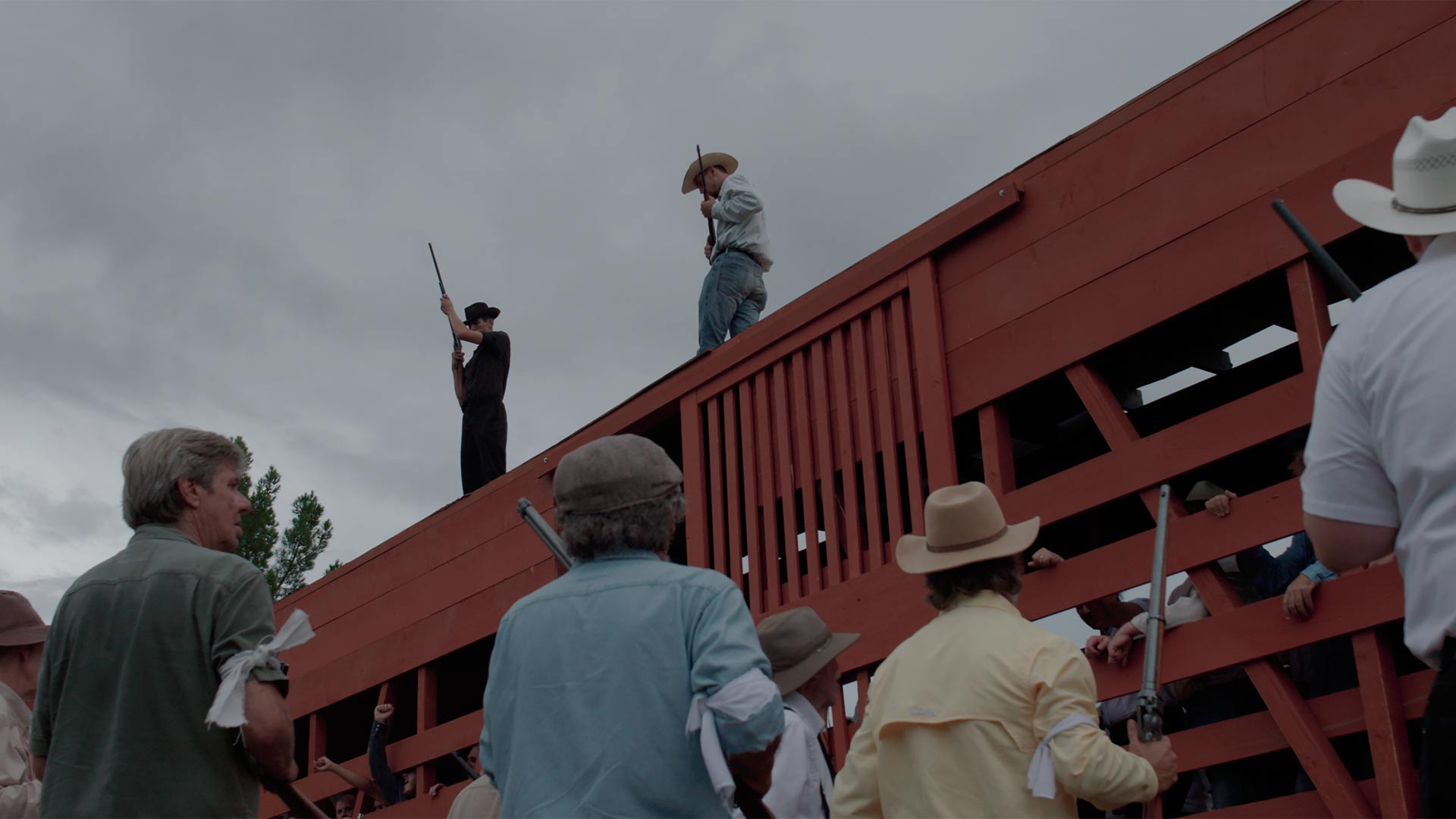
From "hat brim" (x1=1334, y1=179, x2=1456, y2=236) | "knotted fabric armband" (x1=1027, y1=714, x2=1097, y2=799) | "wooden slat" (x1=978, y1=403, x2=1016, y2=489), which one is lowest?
"knotted fabric armband" (x1=1027, y1=714, x2=1097, y2=799)

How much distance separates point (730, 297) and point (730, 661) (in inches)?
209

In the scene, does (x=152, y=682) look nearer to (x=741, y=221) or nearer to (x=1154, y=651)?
(x=1154, y=651)

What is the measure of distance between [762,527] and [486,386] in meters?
3.57

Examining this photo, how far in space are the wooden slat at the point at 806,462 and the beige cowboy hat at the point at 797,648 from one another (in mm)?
1848

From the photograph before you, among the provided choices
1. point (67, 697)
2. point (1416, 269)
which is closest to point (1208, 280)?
point (1416, 269)

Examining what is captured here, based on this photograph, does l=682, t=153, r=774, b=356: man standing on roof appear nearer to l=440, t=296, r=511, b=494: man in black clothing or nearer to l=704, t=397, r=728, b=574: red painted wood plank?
l=704, t=397, r=728, b=574: red painted wood plank

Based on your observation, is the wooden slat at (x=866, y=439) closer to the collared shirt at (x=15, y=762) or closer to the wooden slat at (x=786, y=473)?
the wooden slat at (x=786, y=473)

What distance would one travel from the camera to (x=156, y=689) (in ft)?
8.16

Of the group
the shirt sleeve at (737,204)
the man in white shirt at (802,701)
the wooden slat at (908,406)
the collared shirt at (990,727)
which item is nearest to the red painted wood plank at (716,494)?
the wooden slat at (908,406)

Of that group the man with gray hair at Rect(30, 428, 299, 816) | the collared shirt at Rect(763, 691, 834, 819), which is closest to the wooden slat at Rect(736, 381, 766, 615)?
the collared shirt at Rect(763, 691, 834, 819)

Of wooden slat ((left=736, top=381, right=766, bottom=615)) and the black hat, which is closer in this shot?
wooden slat ((left=736, top=381, right=766, bottom=615))

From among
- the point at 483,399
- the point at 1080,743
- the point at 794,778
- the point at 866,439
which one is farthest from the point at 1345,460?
the point at 483,399

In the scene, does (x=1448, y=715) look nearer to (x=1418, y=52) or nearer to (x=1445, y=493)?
(x=1445, y=493)

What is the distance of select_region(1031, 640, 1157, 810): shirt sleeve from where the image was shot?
2.48 metres
